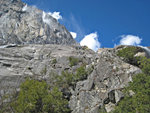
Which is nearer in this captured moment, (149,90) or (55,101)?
(149,90)

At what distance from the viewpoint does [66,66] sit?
49.6m

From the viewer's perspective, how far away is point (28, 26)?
396 feet

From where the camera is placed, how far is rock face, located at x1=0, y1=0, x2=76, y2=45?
371ft

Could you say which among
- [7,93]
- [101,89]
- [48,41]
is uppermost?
[48,41]

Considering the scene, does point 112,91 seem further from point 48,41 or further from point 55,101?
point 48,41

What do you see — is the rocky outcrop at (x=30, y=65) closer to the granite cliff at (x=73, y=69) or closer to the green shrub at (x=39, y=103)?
the granite cliff at (x=73, y=69)

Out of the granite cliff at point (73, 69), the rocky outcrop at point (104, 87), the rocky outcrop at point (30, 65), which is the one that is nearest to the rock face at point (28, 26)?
the granite cliff at point (73, 69)

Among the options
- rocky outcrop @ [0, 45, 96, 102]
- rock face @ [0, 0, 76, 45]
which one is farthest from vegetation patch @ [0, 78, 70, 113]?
rock face @ [0, 0, 76, 45]

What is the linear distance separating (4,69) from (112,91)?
107 ft

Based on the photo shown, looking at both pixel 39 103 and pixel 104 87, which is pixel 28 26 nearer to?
pixel 39 103

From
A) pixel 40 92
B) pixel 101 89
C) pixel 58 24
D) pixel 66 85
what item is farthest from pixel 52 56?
pixel 58 24

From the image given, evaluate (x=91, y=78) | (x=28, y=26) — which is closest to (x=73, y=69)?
(x=91, y=78)

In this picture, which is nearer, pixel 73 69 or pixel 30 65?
pixel 73 69

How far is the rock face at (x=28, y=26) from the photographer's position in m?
113
